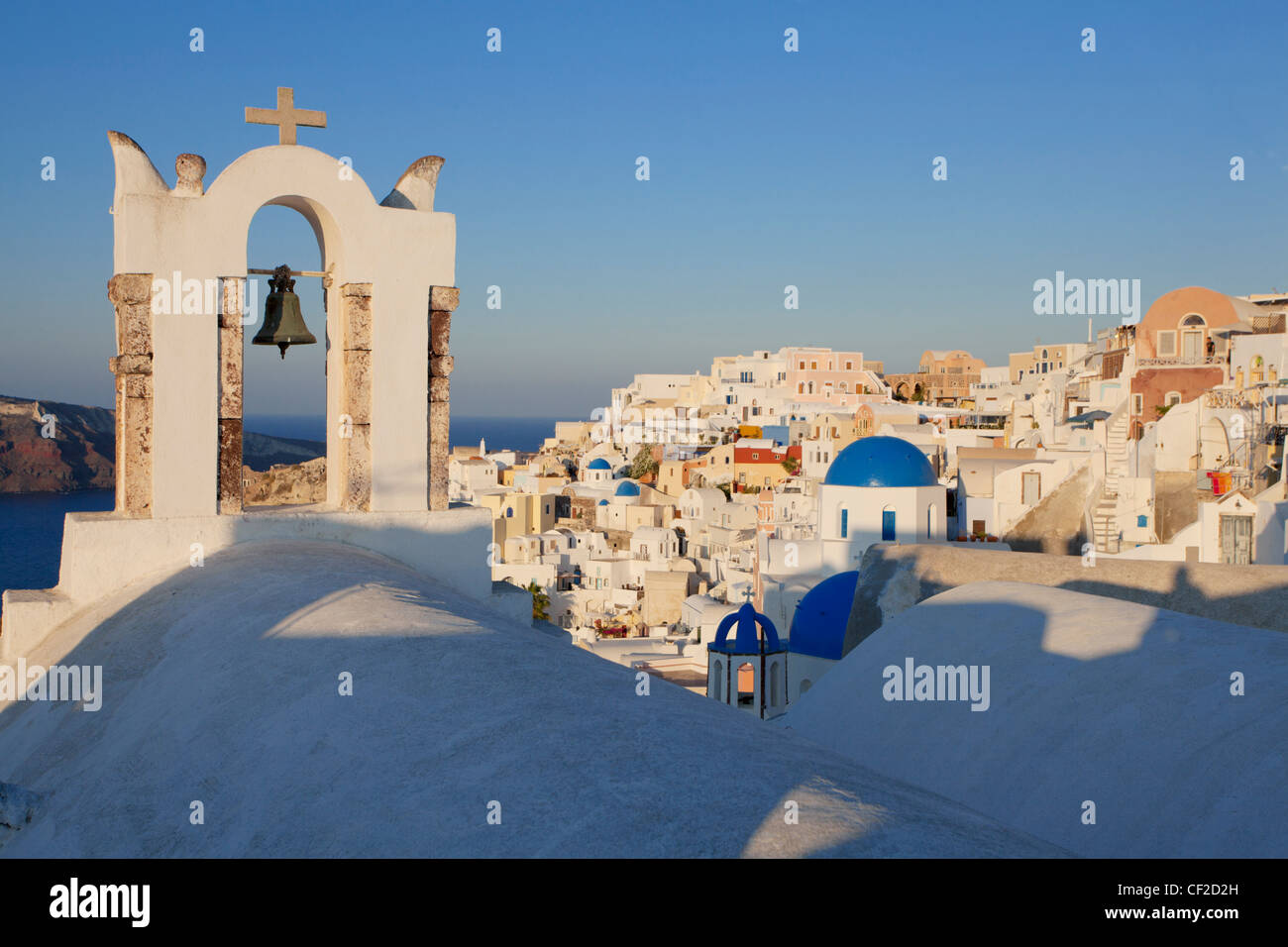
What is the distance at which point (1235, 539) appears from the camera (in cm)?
1373

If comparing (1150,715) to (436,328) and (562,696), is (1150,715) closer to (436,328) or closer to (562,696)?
(562,696)

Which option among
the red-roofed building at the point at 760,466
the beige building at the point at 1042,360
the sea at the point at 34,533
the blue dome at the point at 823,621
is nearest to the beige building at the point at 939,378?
the beige building at the point at 1042,360

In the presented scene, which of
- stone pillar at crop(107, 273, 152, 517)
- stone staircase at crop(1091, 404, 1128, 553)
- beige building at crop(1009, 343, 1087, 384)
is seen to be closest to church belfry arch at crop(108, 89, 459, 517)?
stone pillar at crop(107, 273, 152, 517)

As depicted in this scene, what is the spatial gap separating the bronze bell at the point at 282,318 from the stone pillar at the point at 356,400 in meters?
0.44

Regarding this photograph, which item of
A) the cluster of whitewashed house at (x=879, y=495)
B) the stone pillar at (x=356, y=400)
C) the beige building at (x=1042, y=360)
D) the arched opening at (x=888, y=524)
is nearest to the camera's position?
the stone pillar at (x=356, y=400)

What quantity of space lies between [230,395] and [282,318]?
674mm

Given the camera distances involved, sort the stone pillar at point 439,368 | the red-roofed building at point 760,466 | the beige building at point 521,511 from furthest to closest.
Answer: the red-roofed building at point 760,466, the beige building at point 521,511, the stone pillar at point 439,368

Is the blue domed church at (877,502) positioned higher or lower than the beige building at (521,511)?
higher

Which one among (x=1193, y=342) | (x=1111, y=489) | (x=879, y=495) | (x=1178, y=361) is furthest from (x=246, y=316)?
(x=1193, y=342)

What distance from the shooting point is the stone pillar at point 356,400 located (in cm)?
567

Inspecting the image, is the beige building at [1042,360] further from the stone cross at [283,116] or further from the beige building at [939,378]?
the stone cross at [283,116]

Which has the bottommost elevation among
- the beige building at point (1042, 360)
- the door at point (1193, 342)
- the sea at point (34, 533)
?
the sea at point (34, 533)

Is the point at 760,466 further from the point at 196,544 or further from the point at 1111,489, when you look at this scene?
the point at 196,544
